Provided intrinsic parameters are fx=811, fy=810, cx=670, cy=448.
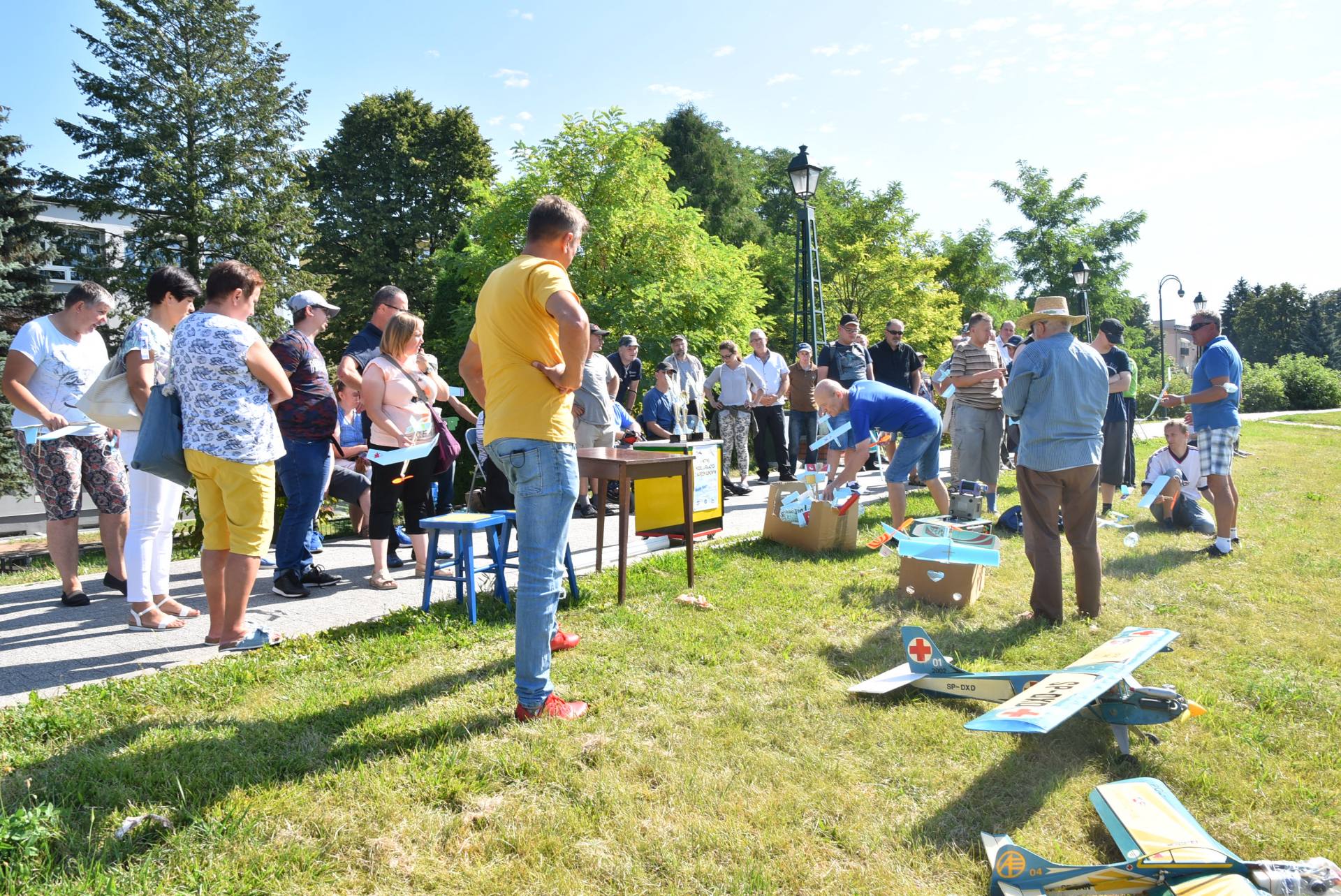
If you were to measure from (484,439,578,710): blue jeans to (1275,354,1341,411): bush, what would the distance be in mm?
47387

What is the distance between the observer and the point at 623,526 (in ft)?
16.7

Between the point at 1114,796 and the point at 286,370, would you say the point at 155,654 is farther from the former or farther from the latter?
the point at 1114,796

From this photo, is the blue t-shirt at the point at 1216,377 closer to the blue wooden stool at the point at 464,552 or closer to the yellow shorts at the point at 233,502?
the blue wooden stool at the point at 464,552

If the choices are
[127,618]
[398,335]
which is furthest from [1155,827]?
[127,618]

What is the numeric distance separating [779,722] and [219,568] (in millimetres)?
2836

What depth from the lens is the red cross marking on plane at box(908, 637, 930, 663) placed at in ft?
12.9

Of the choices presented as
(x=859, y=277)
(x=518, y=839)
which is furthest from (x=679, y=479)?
(x=859, y=277)

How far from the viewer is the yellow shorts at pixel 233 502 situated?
3.94 metres

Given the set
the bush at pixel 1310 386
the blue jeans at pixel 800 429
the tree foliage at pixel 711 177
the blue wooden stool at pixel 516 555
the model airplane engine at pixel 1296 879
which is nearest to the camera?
the model airplane engine at pixel 1296 879

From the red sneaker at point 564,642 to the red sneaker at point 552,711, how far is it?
80 centimetres

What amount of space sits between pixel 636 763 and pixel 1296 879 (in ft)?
6.84

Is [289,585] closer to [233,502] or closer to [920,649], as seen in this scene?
[233,502]

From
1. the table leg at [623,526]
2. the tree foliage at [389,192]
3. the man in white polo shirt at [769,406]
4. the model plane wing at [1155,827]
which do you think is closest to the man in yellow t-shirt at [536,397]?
the table leg at [623,526]

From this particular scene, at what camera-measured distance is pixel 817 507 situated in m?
6.84
